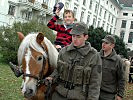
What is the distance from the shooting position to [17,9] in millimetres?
37156

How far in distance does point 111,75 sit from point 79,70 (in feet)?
4.66

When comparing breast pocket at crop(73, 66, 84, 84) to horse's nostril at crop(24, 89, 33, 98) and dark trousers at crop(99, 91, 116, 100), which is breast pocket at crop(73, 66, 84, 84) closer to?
horse's nostril at crop(24, 89, 33, 98)

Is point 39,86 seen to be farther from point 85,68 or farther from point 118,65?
point 118,65

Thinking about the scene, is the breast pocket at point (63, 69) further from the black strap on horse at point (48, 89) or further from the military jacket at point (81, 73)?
the black strap on horse at point (48, 89)

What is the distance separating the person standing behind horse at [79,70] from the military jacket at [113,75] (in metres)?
1.23

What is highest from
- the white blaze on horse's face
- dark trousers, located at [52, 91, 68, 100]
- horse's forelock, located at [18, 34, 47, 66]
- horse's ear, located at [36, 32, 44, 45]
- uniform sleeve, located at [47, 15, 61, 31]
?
uniform sleeve, located at [47, 15, 61, 31]

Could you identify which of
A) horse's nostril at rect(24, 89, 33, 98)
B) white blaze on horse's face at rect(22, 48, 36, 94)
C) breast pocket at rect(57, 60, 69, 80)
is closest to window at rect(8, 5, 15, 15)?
breast pocket at rect(57, 60, 69, 80)

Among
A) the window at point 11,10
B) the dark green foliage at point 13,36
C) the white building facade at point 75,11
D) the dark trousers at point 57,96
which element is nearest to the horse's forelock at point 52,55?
the dark trousers at point 57,96

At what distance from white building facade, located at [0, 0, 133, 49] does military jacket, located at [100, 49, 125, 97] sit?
21.2 m

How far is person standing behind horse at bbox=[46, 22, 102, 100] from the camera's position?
4.02m

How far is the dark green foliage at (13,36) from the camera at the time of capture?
19609 millimetres

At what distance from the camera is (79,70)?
13.3ft

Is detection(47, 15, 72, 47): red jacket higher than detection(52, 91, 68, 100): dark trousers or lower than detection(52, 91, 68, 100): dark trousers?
higher

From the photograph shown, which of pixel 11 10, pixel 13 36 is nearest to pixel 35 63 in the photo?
pixel 13 36
